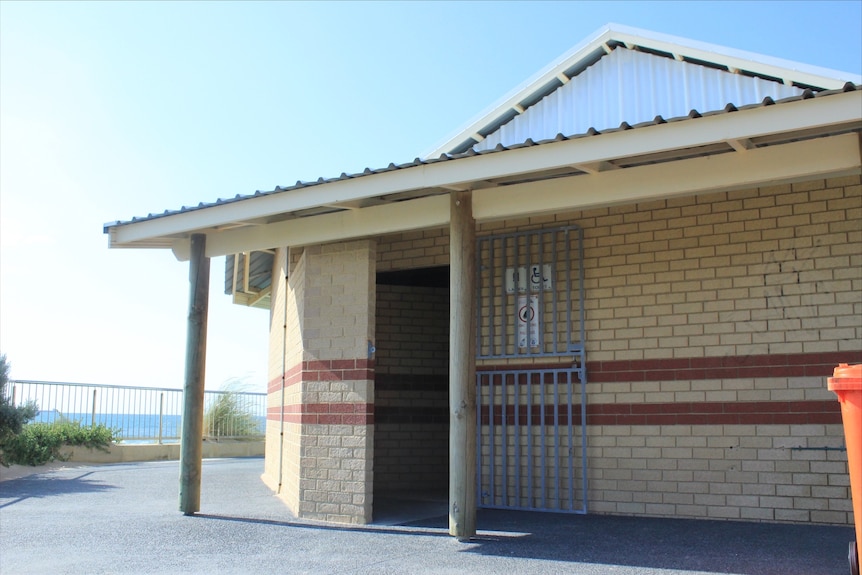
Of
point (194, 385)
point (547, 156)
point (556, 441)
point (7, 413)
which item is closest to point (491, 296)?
point (556, 441)

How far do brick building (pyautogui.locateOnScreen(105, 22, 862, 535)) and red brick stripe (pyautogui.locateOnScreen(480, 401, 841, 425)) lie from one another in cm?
2

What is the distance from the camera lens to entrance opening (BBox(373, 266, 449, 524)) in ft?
40.3

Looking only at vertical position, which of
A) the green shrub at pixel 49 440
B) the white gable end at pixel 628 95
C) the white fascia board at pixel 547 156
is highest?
the white gable end at pixel 628 95

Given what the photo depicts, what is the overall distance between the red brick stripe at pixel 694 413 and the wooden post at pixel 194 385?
352 centimetres

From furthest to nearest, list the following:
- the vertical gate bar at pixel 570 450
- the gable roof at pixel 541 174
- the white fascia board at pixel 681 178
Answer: the vertical gate bar at pixel 570 450 → the white fascia board at pixel 681 178 → the gable roof at pixel 541 174

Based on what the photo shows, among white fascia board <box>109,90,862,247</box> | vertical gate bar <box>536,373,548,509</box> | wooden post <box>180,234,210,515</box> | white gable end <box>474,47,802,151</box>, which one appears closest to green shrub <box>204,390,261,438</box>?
white gable end <box>474,47,802,151</box>

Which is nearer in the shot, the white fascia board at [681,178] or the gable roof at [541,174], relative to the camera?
the gable roof at [541,174]

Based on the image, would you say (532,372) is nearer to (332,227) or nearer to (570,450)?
(570,450)

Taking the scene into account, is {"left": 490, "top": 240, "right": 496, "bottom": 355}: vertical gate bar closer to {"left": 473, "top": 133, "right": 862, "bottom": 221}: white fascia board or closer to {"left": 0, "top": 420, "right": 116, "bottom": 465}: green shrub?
{"left": 473, "top": 133, "right": 862, "bottom": 221}: white fascia board

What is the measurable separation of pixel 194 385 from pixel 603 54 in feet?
24.9

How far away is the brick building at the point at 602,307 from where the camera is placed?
293 inches

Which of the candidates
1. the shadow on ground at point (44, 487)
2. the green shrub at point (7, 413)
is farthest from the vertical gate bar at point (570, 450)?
the green shrub at point (7, 413)

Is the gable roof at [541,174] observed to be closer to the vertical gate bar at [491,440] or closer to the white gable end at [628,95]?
the white gable end at [628,95]

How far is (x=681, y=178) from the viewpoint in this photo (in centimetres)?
711
